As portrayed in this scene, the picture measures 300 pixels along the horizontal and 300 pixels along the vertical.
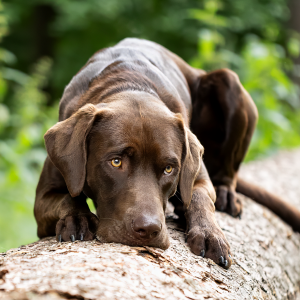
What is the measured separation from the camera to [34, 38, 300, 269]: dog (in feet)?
8.59

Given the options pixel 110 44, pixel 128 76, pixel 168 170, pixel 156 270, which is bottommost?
pixel 110 44

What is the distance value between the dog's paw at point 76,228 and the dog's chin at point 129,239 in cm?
12

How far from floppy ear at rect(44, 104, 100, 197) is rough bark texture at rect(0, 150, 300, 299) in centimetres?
40

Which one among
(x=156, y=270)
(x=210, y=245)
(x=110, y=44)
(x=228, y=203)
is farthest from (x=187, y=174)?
(x=110, y=44)

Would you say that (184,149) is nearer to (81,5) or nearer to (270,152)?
(270,152)

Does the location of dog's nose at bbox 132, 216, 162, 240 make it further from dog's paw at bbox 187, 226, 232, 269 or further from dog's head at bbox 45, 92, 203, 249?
dog's paw at bbox 187, 226, 232, 269

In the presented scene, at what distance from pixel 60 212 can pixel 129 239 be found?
641 mm

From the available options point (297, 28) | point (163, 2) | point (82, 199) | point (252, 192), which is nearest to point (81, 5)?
point (163, 2)

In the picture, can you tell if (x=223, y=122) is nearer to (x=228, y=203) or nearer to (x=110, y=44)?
(x=228, y=203)

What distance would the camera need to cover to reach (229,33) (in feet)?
38.1

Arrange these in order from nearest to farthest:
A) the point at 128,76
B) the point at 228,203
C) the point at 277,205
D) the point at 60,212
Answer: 1. the point at 60,212
2. the point at 128,76
3. the point at 228,203
4. the point at 277,205

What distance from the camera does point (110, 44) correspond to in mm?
11508

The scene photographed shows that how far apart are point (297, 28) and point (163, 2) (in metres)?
3.61

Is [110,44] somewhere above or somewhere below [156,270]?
below
